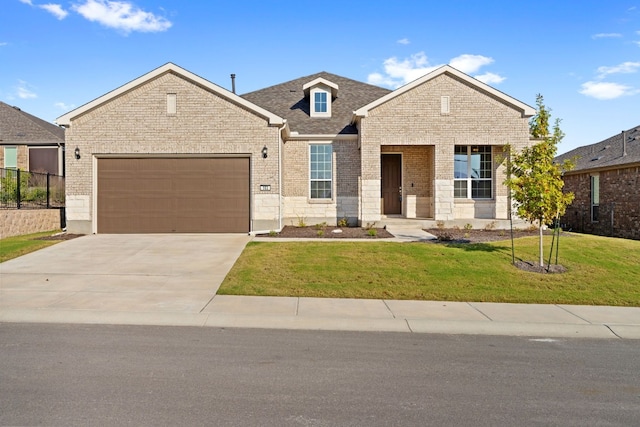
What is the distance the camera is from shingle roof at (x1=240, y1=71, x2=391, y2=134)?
1961 centimetres

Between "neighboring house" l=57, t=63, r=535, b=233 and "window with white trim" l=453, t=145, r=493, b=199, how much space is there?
0.14 ft

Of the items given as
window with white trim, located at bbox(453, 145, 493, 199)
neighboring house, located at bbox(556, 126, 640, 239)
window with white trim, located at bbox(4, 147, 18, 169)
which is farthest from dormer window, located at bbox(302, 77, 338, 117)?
window with white trim, located at bbox(4, 147, 18, 169)

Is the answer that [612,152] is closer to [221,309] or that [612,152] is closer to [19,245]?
[221,309]

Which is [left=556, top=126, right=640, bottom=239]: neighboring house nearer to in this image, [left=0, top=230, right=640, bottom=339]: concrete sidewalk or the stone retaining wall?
[left=0, top=230, right=640, bottom=339]: concrete sidewalk

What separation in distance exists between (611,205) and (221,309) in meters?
21.3

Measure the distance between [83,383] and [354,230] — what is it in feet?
41.0

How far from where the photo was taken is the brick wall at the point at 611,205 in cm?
1970

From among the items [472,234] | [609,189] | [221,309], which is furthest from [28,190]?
[609,189]

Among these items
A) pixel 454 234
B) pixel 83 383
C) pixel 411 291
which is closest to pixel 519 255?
pixel 454 234

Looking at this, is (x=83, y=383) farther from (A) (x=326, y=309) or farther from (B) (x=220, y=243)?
(B) (x=220, y=243)

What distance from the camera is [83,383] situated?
4.38m

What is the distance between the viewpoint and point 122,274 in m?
9.98

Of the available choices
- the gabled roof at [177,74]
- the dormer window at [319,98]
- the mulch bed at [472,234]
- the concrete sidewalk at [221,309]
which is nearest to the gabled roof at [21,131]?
the gabled roof at [177,74]

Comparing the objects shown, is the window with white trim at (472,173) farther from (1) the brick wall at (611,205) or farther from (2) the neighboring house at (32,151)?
(2) the neighboring house at (32,151)
